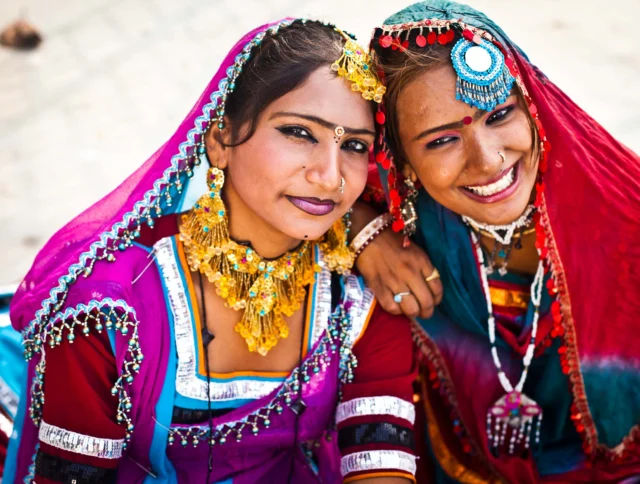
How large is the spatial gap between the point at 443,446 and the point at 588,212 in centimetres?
96

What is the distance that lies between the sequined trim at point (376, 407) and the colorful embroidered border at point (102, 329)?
0.61m

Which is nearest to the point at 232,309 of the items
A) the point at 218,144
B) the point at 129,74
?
the point at 218,144

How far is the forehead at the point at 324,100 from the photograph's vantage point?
2037 millimetres

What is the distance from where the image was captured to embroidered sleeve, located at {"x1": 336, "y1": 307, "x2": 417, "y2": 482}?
2.23 m

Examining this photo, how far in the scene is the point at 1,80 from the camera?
5051 millimetres

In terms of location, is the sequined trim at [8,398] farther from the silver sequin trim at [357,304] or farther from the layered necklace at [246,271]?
the silver sequin trim at [357,304]

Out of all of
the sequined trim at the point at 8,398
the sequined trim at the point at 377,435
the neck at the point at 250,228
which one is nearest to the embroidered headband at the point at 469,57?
the neck at the point at 250,228

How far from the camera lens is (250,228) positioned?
7.18ft

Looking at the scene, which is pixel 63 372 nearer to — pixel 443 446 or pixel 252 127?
pixel 252 127

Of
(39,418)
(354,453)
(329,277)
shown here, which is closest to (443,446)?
(354,453)

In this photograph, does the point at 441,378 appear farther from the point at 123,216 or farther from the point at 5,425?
the point at 5,425

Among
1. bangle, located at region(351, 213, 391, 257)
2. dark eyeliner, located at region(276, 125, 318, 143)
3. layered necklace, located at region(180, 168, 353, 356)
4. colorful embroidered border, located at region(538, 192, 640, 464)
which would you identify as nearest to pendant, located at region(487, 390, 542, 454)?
colorful embroidered border, located at region(538, 192, 640, 464)

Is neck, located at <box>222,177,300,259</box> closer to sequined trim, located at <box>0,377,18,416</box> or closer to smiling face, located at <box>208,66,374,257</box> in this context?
Result: smiling face, located at <box>208,66,374,257</box>

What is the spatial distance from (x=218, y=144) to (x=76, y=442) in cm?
85
